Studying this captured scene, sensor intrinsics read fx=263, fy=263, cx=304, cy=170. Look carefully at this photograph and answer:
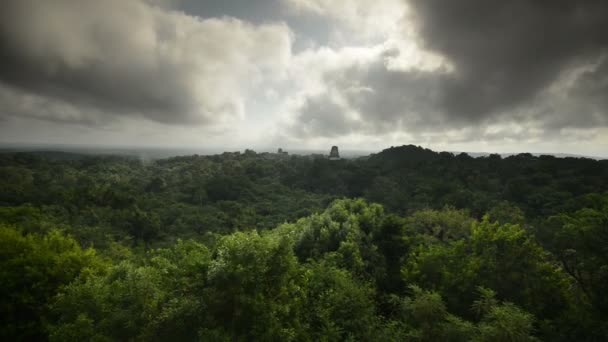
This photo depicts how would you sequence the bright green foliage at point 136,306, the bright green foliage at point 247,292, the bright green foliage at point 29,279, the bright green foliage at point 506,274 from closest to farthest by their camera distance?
the bright green foliage at point 247,292
the bright green foliage at point 136,306
the bright green foliage at point 29,279
the bright green foliage at point 506,274

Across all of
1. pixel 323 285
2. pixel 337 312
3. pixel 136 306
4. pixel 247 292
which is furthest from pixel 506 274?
pixel 136 306

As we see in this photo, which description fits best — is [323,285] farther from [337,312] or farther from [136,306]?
[136,306]

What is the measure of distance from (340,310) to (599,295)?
502 inches

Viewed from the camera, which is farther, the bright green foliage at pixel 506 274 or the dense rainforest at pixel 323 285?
the bright green foliage at pixel 506 274

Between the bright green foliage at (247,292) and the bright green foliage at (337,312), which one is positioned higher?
the bright green foliage at (247,292)

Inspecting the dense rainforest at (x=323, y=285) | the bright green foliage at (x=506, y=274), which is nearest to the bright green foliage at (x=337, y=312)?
the dense rainforest at (x=323, y=285)

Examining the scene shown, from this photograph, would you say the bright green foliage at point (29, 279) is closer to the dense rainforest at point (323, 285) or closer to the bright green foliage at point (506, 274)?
the dense rainforest at point (323, 285)

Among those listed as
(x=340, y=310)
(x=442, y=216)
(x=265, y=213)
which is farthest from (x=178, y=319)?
(x=265, y=213)

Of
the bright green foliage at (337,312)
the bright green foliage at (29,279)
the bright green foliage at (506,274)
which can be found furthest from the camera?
the bright green foliage at (506,274)

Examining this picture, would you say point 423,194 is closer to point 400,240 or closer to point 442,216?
point 442,216

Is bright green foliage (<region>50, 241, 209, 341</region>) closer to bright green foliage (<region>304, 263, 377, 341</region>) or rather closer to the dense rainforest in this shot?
the dense rainforest

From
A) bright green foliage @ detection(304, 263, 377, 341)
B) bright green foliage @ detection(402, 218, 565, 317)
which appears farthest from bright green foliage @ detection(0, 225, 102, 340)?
bright green foliage @ detection(402, 218, 565, 317)

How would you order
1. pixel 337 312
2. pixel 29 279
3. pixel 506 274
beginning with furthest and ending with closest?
1. pixel 506 274
2. pixel 29 279
3. pixel 337 312

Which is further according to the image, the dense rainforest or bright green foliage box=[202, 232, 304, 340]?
the dense rainforest
